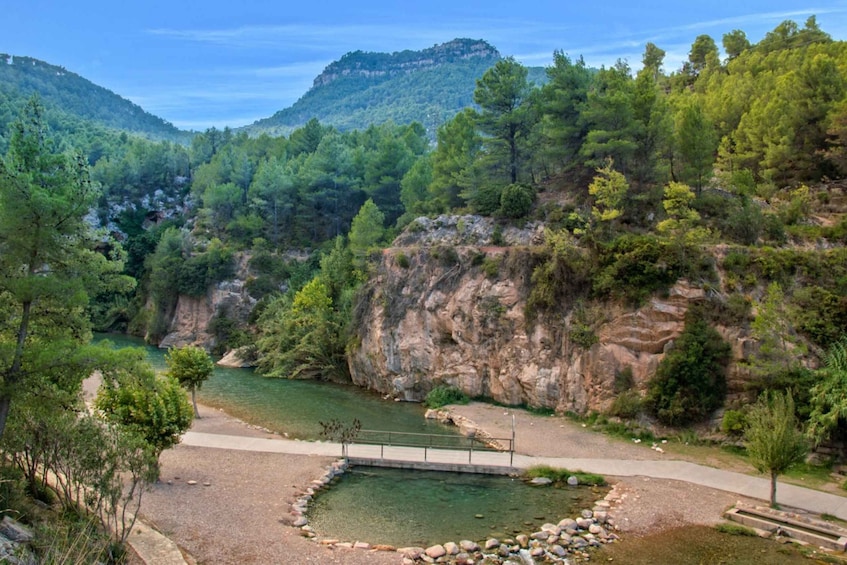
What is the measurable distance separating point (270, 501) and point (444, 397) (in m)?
15.9

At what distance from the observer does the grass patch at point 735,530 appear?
17.3 m

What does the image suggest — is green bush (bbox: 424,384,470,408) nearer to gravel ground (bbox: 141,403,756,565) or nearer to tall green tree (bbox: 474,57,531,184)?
gravel ground (bbox: 141,403,756,565)

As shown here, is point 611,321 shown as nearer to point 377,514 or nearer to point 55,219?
point 377,514

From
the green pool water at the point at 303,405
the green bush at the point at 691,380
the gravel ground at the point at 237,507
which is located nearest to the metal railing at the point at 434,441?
the green pool water at the point at 303,405

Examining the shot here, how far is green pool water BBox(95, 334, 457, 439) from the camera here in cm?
2961

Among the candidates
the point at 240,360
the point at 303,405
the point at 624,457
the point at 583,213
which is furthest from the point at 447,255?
the point at 240,360

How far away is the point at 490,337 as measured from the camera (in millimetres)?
33781

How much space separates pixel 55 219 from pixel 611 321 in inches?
898

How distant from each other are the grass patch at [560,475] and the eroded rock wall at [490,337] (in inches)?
279

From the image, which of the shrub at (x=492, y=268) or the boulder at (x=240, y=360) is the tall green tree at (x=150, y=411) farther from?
the boulder at (x=240, y=360)

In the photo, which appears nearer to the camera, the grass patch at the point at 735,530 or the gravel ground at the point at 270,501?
the gravel ground at the point at 270,501

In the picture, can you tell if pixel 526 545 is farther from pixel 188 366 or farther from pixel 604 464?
pixel 188 366

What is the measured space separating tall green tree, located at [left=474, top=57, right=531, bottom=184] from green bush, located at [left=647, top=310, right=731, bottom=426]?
20946 mm

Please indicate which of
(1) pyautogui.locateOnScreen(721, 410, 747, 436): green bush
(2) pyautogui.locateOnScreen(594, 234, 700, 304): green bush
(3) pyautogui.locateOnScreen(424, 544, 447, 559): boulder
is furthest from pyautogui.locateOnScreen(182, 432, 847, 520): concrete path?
(2) pyautogui.locateOnScreen(594, 234, 700, 304): green bush
